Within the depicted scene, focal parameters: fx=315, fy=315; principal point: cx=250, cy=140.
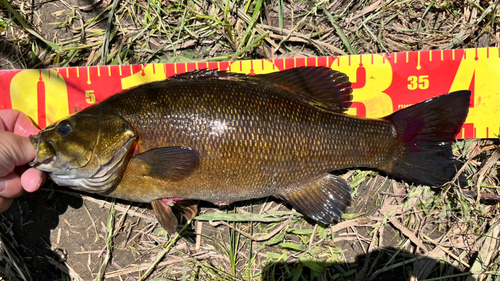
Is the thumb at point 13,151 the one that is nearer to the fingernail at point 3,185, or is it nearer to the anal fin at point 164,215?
the fingernail at point 3,185

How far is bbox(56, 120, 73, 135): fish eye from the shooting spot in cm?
226

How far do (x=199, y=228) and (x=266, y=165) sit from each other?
3.36 ft

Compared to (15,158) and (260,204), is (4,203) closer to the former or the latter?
(15,158)

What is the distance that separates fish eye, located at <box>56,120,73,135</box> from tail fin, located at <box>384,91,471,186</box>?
248 centimetres

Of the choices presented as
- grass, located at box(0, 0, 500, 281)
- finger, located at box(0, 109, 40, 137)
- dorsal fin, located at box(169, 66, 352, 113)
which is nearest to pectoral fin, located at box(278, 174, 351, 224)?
grass, located at box(0, 0, 500, 281)

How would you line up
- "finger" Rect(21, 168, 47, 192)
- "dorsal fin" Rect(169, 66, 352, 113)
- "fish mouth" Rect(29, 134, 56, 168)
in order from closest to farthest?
1. "fish mouth" Rect(29, 134, 56, 168)
2. "finger" Rect(21, 168, 47, 192)
3. "dorsal fin" Rect(169, 66, 352, 113)

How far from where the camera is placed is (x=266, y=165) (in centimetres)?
237

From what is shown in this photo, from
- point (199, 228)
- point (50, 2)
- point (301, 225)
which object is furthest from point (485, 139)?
point (50, 2)

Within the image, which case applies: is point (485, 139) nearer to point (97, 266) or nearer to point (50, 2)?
point (97, 266)

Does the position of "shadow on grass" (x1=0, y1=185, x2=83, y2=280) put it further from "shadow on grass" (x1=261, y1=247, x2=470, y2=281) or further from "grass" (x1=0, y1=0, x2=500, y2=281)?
"shadow on grass" (x1=261, y1=247, x2=470, y2=281)

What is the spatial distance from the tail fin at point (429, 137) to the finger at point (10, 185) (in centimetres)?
309

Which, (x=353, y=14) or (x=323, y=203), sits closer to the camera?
(x=323, y=203)

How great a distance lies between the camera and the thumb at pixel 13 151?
2318mm

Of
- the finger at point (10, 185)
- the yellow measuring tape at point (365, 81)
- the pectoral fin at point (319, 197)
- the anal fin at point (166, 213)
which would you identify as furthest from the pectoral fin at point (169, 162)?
the finger at point (10, 185)
